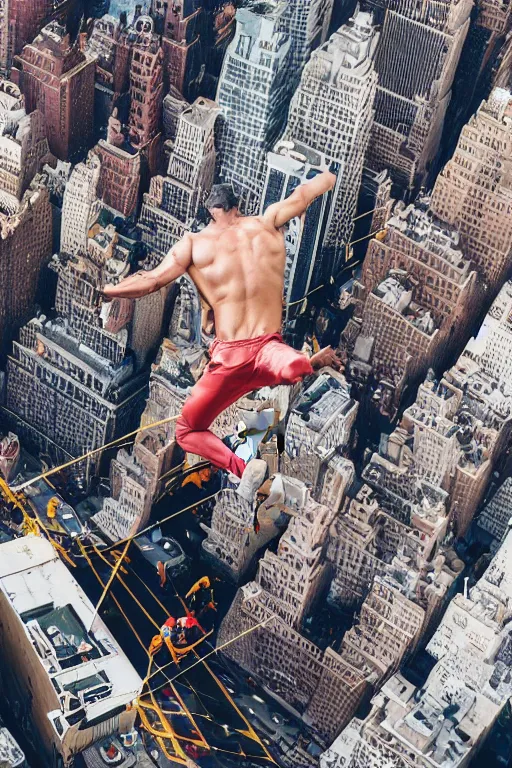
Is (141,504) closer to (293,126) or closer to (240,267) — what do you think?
(293,126)

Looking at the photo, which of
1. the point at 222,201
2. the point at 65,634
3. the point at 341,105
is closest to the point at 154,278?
the point at 222,201

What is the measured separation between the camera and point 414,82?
3022 inches

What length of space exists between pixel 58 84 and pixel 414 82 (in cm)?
1679

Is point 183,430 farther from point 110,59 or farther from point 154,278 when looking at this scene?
point 110,59

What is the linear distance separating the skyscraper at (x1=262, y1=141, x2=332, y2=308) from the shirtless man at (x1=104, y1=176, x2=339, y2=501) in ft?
74.1

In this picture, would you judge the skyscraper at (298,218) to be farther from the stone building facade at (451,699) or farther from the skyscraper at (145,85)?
the stone building facade at (451,699)

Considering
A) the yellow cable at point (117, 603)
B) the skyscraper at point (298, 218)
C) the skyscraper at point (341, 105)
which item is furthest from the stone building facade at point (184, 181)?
the yellow cable at point (117, 603)

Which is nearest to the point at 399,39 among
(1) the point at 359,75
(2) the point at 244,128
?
(1) the point at 359,75

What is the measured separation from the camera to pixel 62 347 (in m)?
80.9

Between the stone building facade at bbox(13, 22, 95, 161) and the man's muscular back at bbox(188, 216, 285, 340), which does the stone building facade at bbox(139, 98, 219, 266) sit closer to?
the stone building facade at bbox(13, 22, 95, 161)

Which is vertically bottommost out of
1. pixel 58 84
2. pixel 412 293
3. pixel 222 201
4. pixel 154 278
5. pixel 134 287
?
pixel 412 293

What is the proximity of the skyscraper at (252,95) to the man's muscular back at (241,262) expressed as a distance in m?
25.3

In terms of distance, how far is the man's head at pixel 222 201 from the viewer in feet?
165

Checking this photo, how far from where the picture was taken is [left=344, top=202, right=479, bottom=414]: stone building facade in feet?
247
